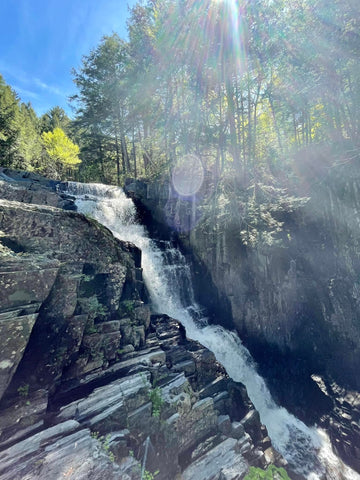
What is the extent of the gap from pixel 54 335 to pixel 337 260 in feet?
35.2

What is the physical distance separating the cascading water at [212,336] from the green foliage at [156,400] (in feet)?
13.7

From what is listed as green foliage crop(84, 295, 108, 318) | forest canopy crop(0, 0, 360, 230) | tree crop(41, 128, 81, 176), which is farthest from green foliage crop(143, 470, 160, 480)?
tree crop(41, 128, 81, 176)

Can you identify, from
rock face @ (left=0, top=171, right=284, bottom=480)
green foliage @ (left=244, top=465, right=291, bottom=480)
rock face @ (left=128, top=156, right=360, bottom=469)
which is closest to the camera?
rock face @ (left=0, top=171, right=284, bottom=480)

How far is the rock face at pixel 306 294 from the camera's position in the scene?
8.22 meters

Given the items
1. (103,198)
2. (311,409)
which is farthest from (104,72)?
(311,409)

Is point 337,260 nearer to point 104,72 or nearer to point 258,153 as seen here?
point 258,153

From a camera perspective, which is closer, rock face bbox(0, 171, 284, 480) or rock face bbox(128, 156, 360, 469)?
rock face bbox(0, 171, 284, 480)

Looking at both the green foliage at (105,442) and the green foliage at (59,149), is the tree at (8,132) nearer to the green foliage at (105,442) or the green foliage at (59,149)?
the green foliage at (59,149)

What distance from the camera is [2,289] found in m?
3.82

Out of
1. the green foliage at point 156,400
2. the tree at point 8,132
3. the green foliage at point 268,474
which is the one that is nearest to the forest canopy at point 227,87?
the tree at point 8,132

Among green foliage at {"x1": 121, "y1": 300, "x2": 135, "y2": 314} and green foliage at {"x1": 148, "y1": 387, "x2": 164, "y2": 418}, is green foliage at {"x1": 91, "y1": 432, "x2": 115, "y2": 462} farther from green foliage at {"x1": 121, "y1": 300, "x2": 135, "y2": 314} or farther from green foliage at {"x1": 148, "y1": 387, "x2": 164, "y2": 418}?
green foliage at {"x1": 121, "y1": 300, "x2": 135, "y2": 314}

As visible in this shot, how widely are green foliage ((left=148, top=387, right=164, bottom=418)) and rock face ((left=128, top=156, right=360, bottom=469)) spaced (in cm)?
611

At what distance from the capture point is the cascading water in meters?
6.14

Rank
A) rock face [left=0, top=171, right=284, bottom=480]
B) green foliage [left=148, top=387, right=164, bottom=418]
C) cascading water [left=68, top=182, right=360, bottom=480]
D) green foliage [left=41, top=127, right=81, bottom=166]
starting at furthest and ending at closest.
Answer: green foliage [left=41, top=127, right=81, bottom=166], cascading water [left=68, top=182, right=360, bottom=480], green foliage [left=148, top=387, right=164, bottom=418], rock face [left=0, top=171, right=284, bottom=480]
